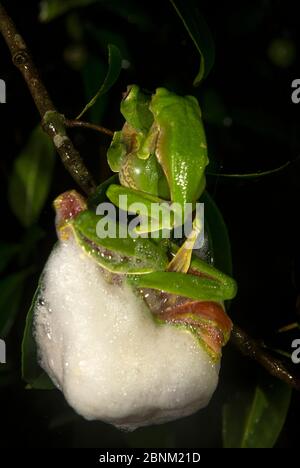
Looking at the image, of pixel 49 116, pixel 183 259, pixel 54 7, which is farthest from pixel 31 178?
pixel 183 259

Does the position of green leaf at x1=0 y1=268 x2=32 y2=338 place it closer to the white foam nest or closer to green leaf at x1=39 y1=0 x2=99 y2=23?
the white foam nest

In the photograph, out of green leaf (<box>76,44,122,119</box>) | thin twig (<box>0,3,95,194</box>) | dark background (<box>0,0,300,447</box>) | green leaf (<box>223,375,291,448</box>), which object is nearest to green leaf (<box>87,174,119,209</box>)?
thin twig (<box>0,3,95,194</box>)

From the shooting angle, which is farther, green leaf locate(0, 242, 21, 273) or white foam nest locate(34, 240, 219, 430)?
green leaf locate(0, 242, 21, 273)

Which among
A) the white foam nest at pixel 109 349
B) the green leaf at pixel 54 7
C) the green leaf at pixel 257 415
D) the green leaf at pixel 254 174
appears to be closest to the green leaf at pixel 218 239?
the green leaf at pixel 254 174

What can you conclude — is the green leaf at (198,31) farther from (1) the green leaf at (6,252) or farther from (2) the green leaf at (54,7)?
(1) the green leaf at (6,252)

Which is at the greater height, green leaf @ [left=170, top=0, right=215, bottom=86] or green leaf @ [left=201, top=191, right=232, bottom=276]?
green leaf @ [left=170, top=0, right=215, bottom=86]

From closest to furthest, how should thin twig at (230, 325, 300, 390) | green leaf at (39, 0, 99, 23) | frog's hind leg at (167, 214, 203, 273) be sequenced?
frog's hind leg at (167, 214, 203, 273), thin twig at (230, 325, 300, 390), green leaf at (39, 0, 99, 23)

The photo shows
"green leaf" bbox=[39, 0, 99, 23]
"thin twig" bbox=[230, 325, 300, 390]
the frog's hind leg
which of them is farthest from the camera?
"green leaf" bbox=[39, 0, 99, 23]

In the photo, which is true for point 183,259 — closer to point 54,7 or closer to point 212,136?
point 212,136
